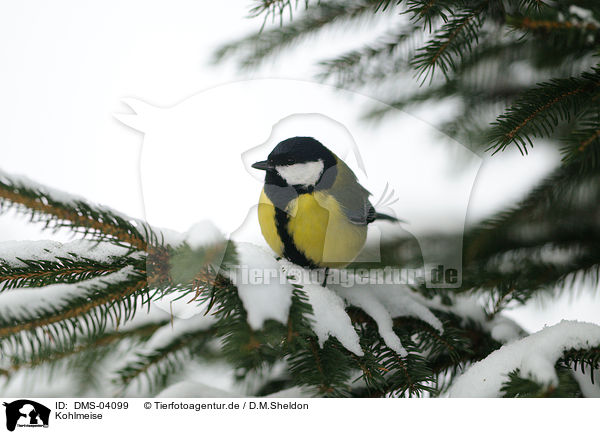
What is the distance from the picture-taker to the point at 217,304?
45 centimetres

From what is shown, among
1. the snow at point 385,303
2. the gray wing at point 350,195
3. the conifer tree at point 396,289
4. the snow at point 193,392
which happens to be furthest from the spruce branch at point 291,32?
the snow at point 193,392

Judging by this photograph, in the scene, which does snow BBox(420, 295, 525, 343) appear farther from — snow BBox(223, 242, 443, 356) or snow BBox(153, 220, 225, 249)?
snow BBox(153, 220, 225, 249)

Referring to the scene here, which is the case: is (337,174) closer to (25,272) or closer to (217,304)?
(217,304)

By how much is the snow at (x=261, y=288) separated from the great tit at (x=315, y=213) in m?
0.14

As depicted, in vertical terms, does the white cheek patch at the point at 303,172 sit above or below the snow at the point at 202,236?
above

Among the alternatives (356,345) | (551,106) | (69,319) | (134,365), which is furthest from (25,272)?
(551,106)

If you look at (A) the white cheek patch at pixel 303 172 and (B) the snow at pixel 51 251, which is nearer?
(B) the snow at pixel 51 251

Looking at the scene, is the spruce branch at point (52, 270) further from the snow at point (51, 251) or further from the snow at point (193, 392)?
the snow at point (193, 392)

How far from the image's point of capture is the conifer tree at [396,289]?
0.42m

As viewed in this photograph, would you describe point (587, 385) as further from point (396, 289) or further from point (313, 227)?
point (313, 227)
